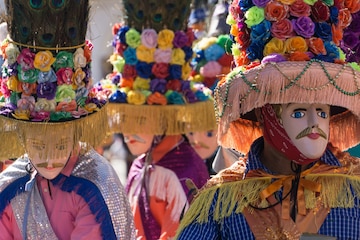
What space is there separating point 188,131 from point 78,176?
165 centimetres

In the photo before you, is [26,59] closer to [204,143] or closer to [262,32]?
[262,32]

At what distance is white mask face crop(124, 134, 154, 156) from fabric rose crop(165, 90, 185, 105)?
0.89 feet

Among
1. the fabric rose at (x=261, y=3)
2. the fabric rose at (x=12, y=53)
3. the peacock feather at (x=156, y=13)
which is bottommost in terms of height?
the fabric rose at (x=12, y=53)

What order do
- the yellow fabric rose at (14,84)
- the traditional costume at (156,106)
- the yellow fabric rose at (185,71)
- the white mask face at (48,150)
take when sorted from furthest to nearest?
the yellow fabric rose at (185,71) < the traditional costume at (156,106) < the yellow fabric rose at (14,84) < the white mask face at (48,150)

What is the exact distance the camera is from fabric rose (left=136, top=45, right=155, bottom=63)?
612 cm

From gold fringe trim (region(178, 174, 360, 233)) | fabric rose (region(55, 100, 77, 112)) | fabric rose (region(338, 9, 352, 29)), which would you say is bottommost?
gold fringe trim (region(178, 174, 360, 233))

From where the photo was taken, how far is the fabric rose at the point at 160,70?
6.14 meters

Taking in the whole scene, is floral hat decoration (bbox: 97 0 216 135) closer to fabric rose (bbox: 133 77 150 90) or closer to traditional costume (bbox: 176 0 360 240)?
fabric rose (bbox: 133 77 150 90)

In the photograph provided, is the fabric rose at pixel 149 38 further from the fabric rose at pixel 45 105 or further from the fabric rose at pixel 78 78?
the fabric rose at pixel 45 105

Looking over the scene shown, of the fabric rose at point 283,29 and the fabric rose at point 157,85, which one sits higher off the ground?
the fabric rose at point 283,29

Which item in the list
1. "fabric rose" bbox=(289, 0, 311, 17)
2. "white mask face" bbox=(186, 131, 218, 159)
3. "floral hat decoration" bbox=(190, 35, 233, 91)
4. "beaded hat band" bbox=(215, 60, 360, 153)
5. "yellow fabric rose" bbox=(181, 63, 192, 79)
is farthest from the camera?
"floral hat decoration" bbox=(190, 35, 233, 91)

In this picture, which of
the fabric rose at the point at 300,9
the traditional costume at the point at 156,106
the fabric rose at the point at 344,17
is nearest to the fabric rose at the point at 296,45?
the fabric rose at the point at 300,9

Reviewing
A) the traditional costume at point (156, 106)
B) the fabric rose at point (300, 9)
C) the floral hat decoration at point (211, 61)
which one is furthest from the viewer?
the floral hat decoration at point (211, 61)

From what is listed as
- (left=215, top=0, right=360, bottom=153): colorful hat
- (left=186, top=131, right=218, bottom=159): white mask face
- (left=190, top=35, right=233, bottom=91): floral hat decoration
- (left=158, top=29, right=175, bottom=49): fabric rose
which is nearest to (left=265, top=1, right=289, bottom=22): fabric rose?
(left=215, top=0, right=360, bottom=153): colorful hat
